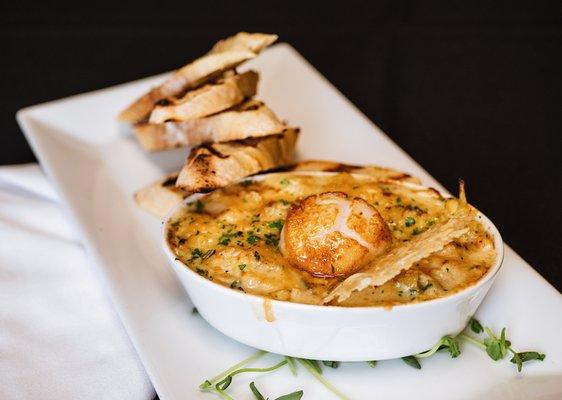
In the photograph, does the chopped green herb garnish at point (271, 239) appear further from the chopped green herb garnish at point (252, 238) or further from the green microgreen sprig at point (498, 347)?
the green microgreen sprig at point (498, 347)

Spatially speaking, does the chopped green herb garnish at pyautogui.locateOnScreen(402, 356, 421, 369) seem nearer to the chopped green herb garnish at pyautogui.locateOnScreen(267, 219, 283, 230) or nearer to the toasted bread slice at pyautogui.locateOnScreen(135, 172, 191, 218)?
the chopped green herb garnish at pyautogui.locateOnScreen(267, 219, 283, 230)

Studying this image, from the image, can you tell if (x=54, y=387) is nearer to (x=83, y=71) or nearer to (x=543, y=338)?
(x=543, y=338)

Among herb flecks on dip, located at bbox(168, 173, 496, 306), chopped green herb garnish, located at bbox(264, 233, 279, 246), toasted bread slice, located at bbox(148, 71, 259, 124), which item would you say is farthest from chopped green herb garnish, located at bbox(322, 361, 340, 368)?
toasted bread slice, located at bbox(148, 71, 259, 124)

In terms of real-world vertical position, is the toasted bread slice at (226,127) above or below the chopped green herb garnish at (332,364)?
above

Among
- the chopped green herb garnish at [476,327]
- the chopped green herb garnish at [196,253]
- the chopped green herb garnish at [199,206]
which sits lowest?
the chopped green herb garnish at [476,327]

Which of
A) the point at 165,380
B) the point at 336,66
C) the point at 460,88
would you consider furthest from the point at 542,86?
the point at 165,380

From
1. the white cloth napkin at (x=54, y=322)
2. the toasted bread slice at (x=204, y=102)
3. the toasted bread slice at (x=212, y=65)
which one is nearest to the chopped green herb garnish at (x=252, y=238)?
the white cloth napkin at (x=54, y=322)

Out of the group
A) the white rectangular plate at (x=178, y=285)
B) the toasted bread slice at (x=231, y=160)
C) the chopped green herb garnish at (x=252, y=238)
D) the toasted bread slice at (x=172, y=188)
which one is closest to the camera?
Answer: the white rectangular plate at (x=178, y=285)

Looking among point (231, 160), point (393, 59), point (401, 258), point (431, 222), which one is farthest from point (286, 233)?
point (393, 59)
